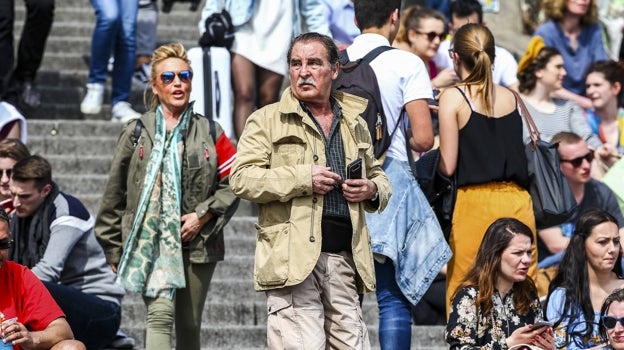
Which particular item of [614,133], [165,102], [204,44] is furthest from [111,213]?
[614,133]

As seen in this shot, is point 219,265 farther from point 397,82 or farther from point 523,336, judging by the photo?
point 523,336

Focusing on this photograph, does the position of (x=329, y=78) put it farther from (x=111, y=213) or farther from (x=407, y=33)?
(x=407, y=33)

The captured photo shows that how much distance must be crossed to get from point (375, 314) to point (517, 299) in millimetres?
2428

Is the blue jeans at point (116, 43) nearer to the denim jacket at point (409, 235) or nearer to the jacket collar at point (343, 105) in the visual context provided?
the denim jacket at point (409, 235)

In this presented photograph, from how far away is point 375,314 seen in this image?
34.0 feet

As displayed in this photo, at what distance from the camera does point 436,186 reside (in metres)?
8.48

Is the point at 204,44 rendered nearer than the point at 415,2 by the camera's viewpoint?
Yes

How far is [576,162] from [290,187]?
3.83 meters

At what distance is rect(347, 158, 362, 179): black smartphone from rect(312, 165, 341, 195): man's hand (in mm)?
93

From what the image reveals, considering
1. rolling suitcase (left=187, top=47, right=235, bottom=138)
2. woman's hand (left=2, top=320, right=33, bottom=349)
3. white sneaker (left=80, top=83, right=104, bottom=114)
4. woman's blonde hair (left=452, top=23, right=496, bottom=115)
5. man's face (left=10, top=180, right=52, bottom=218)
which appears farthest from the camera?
white sneaker (left=80, top=83, right=104, bottom=114)

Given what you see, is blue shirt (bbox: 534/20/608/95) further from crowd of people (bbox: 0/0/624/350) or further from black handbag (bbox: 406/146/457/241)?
black handbag (bbox: 406/146/457/241)

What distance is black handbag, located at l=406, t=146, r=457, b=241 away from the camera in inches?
333

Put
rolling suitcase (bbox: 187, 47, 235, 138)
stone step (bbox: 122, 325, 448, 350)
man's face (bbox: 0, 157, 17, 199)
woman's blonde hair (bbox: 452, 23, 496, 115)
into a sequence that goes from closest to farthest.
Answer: woman's blonde hair (bbox: 452, 23, 496, 115)
man's face (bbox: 0, 157, 17, 199)
stone step (bbox: 122, 325, 448, 350)
rolling suitcase (bbox: 187, 47, 235, 138)

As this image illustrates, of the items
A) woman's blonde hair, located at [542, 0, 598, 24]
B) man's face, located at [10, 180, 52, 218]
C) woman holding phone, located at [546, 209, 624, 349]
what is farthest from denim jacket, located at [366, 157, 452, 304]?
woman's blonde hair, located at [542, 0, 598, 24]
